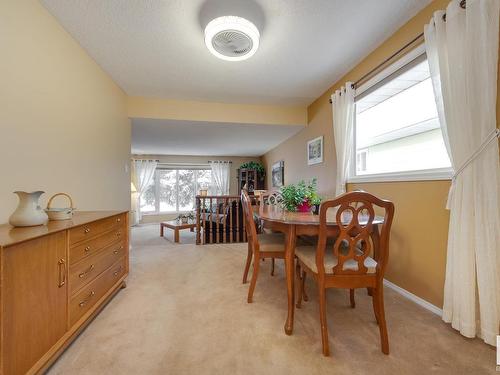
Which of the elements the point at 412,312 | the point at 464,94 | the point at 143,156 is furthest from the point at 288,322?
the point at 143,156

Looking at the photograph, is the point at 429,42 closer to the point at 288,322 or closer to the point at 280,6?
the point at 280,6

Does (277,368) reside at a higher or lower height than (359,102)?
lower

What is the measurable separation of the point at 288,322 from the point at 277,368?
300 mm

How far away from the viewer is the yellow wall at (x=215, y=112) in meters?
3.29

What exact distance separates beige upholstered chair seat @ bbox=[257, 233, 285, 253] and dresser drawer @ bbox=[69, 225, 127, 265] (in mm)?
1240

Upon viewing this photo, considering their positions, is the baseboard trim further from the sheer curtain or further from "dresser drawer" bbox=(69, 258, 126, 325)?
the sheer curtain

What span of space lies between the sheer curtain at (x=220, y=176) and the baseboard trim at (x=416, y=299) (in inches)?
215

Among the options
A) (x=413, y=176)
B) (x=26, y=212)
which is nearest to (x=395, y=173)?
(x=413, y=176)

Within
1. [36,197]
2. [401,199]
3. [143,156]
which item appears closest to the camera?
[36,197]

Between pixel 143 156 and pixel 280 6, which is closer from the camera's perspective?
pixel 280 6

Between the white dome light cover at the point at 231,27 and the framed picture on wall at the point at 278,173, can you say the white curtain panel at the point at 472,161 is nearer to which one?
the white dome light cover at the point at 231,27

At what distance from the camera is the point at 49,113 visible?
65.9 inches

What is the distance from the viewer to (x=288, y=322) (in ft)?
4.57

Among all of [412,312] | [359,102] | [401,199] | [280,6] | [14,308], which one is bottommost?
[412,312]
